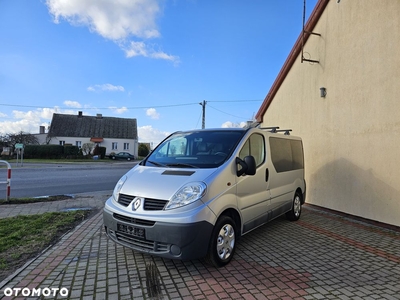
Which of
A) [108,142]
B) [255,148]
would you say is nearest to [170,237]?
[255,148]

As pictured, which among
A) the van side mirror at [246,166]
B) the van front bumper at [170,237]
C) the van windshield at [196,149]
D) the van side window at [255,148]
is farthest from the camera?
the van side window at [255,148]

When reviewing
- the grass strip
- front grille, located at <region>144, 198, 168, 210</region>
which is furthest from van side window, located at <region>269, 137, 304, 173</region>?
the grass strip

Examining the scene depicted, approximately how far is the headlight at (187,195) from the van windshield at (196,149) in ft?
1.72

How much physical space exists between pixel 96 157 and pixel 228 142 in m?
38.0

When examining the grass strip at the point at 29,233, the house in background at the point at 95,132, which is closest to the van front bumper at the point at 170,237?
the grass strip at the point at 29,233

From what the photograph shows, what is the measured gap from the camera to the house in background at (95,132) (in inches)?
1855

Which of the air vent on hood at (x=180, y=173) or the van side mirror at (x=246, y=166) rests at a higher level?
the van side mirror at (x=246, y=166)

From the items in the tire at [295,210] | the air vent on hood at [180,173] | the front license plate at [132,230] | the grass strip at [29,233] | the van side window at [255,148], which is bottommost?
the grass strip at [29,233]

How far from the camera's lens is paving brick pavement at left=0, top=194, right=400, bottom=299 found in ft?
10.4

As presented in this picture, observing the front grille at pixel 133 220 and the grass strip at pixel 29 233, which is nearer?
the front grille at pixel 133 220

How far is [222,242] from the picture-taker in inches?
149

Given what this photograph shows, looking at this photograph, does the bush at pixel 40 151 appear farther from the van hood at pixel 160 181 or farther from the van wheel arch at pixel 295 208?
the van hood at pixel 160 181

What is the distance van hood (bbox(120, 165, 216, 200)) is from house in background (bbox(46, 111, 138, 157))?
154 feet

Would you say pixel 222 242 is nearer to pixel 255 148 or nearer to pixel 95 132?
pixel 255 148
